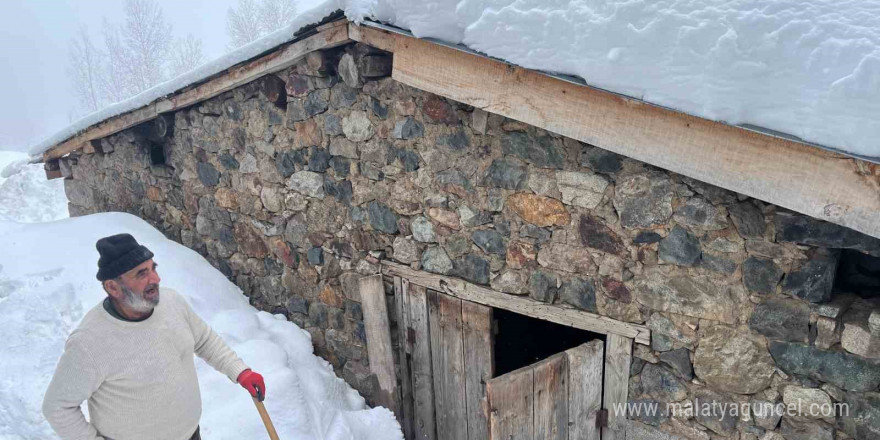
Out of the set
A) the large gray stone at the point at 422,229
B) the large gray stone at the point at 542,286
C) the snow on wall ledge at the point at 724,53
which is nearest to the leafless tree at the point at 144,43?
the large gray stone at the point at 422,229

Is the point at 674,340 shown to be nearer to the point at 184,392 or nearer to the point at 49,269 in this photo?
the point at 184,392

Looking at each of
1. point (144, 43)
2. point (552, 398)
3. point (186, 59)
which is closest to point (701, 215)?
point (552, 398)

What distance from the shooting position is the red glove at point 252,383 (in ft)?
8.89

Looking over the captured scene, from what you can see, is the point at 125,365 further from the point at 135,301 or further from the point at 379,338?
the point at 379,338

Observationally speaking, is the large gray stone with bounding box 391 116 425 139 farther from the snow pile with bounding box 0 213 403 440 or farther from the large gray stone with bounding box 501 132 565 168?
the snow pile with bounding box 0 213 403 440

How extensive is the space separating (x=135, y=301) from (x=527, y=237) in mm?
1799

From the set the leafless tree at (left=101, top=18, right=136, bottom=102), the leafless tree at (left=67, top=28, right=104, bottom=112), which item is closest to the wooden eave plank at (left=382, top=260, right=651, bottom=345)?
the leafless tree at (left=101, top=18, right=136, bottom=102)

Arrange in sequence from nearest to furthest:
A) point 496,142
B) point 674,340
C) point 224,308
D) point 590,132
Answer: point 590,132 < point 674,340 < point 496,142 < point 224,308

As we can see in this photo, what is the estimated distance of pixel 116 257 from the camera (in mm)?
2254

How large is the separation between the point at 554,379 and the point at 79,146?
16.9ft

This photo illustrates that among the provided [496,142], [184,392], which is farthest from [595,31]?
[184,392]

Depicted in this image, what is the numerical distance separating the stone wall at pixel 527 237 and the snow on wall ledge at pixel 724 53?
511 mm

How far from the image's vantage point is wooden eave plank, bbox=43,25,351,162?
304cm

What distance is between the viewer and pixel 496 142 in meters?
2.71
